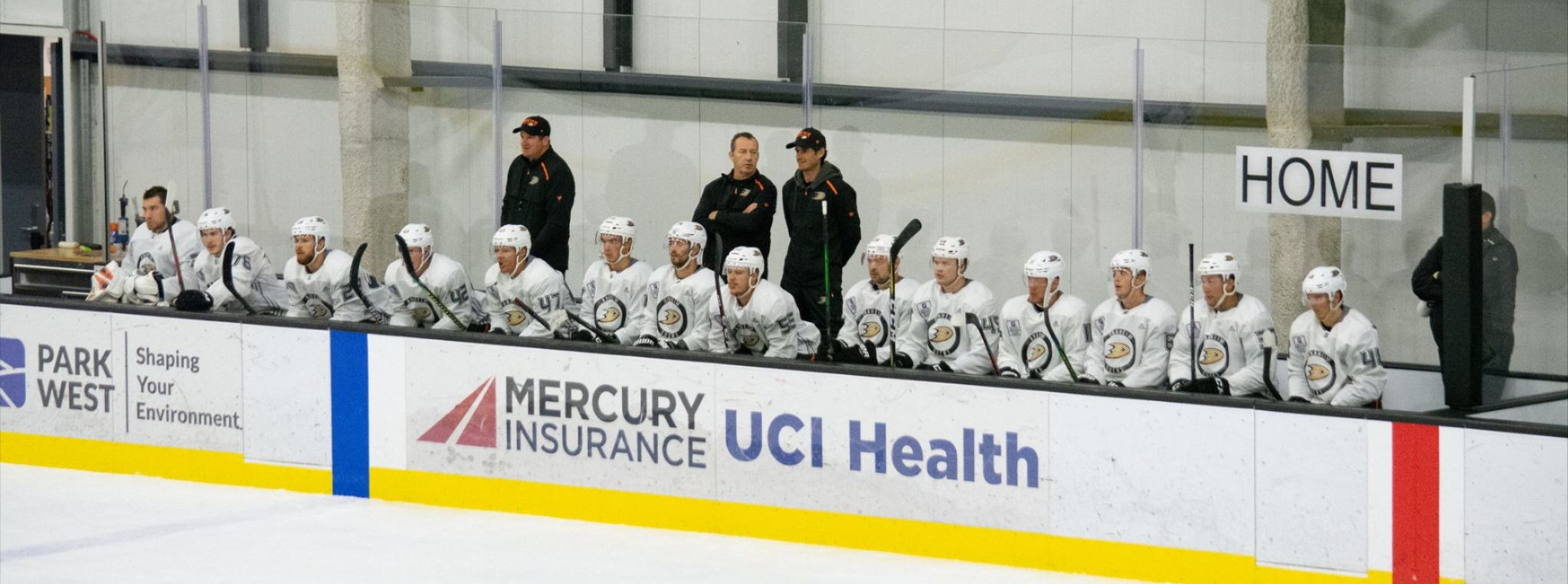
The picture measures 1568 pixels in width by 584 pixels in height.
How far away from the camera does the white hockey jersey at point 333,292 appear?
31.1 feet

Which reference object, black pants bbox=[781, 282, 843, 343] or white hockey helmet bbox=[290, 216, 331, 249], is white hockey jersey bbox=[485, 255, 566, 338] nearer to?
white hockey helmet bbox=[290, 216, 331, 249]

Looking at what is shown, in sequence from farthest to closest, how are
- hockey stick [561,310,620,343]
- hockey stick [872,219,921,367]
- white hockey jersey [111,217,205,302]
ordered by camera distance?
1. white hockey jersey [111,217,205,302]
2. hockey stick [561,310,620,343]
3. hockey stick [872,219,921,367]

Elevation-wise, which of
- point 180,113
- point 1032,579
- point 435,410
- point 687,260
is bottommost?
point 1032,579

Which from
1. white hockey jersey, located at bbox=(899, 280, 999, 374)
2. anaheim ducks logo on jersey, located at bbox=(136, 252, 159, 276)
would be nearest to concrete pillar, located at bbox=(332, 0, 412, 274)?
anaheim ducks logo on jersey, located at bbox=(136, 252, 159, 276)

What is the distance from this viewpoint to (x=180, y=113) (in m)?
11.0

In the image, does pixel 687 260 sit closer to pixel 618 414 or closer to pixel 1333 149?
pixel 618 414

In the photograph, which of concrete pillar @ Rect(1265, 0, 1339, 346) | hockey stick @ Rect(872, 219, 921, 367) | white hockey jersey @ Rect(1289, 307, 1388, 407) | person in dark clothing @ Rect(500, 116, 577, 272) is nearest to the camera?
white hockey jersey @ Rect(1289, 307, 1388, 407)

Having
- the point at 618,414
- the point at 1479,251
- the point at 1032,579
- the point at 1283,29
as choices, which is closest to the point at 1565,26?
the point at 1283,29

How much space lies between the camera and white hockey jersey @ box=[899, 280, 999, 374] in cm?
848

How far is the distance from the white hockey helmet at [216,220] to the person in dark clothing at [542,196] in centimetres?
142

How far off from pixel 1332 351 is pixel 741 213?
2942 mm

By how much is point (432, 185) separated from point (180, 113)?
164 centimetres

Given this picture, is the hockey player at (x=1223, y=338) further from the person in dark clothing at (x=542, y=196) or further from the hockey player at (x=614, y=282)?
the person in dark clothing at (x=542, y=196)

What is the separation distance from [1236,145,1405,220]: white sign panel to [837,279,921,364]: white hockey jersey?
164 cm
